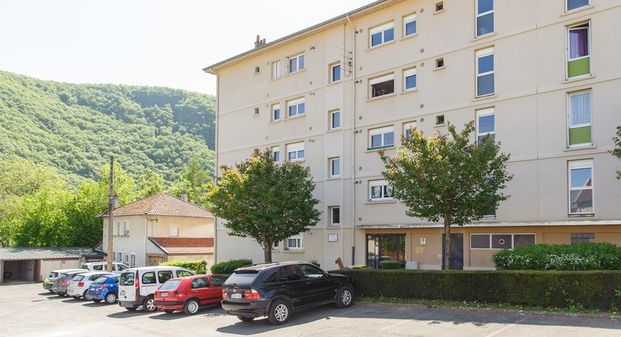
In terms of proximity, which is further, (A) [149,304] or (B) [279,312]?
(A) [149,304]

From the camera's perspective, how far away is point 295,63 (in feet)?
105

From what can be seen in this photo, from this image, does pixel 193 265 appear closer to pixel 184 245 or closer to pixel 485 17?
pixel 184 245

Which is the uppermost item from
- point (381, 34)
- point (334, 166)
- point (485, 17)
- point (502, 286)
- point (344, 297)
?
point (381, 34)

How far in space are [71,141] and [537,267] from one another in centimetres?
9778

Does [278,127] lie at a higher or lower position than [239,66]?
lower

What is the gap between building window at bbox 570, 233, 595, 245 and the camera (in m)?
20.5

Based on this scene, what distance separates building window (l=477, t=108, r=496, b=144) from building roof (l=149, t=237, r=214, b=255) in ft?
84.9

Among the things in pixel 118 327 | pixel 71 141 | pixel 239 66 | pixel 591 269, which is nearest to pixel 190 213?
pixel 239 66

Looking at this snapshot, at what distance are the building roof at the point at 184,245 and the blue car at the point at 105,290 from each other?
14.5 meters

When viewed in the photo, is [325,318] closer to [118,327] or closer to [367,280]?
[367,280]

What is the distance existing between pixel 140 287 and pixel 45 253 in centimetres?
2828

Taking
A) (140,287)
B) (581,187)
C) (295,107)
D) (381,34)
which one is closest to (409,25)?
(381,34)

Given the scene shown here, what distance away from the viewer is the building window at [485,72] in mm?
23578

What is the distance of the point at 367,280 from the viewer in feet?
66.9
